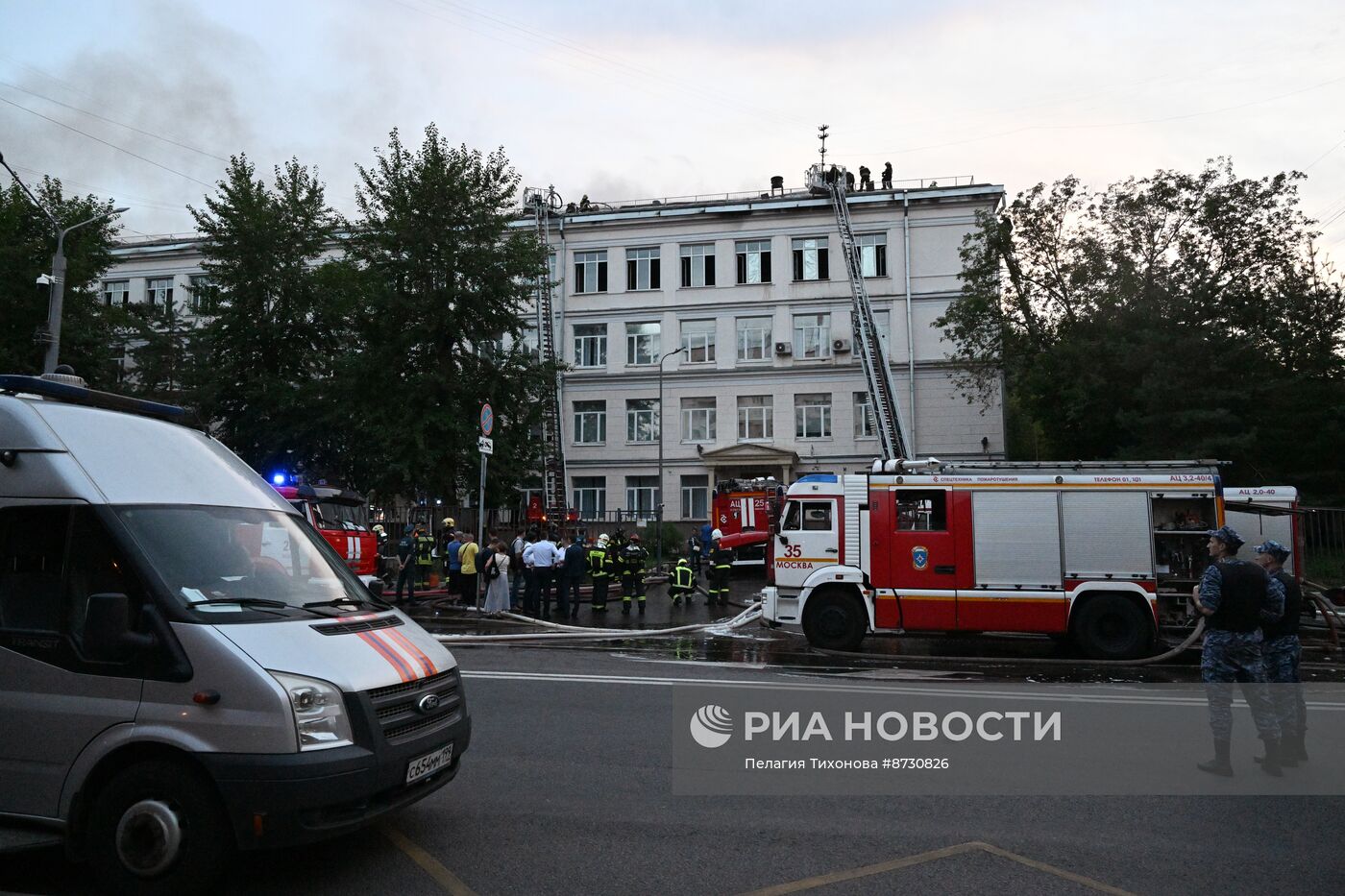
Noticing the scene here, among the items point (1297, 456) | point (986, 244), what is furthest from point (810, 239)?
point (1297, 456)

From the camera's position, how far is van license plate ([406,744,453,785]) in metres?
5.01

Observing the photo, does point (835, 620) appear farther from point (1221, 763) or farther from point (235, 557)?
point (235, 557)

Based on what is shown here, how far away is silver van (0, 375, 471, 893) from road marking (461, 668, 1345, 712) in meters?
5.65

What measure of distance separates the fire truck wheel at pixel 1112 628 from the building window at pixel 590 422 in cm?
3135

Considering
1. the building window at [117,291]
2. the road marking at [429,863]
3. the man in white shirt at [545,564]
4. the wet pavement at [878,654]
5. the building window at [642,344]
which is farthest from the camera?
the building window at [117,291]

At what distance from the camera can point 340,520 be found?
19.6 meters

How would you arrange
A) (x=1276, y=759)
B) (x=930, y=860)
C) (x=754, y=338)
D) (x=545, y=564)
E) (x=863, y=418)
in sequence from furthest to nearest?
(x=754, y=338), (x=863, y=418), (x=545, y=564), (x=1276, y=759), (x=930, y=860)

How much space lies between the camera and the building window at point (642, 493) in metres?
43.2

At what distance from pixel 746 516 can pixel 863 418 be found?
13.4 metres

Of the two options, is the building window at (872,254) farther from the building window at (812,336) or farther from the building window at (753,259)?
the building window at (753,259)

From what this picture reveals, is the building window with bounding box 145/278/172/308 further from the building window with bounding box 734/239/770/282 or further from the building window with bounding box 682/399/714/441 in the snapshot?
the building window with bounding box 734/239/770/282

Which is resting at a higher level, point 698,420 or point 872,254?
point 872,254

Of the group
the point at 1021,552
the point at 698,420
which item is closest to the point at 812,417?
the point at 698,420

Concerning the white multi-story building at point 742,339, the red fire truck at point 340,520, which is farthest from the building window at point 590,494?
the red fire truck at point 340,520
